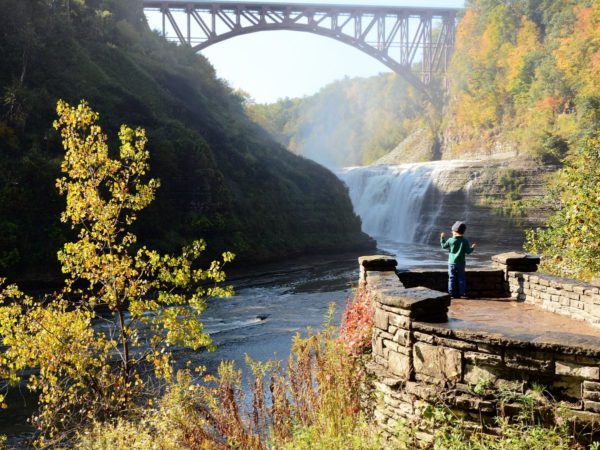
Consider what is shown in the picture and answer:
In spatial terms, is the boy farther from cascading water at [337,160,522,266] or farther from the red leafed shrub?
cascading water at [337,160,522,266]

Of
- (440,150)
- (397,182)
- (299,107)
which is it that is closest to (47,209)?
(397,182)

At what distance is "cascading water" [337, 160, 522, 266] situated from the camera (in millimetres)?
32938

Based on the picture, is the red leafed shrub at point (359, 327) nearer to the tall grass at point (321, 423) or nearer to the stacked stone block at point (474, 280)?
the tall grass at point (321, 423)

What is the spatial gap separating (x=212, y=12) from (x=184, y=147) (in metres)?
22.7

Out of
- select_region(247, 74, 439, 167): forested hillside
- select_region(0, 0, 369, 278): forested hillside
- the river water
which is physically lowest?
the river water

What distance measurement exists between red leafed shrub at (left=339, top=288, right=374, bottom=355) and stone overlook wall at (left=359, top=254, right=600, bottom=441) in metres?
0.50

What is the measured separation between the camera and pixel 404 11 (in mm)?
50562

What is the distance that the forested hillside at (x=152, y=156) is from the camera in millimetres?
20938

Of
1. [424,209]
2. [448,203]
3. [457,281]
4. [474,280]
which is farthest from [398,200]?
[457,281]

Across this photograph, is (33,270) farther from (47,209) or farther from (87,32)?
(87,32)

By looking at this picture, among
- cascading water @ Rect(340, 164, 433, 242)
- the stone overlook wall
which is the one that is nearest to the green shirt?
the stone overlook wall

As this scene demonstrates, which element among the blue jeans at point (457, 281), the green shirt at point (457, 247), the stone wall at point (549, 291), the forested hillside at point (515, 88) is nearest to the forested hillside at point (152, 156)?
the forested hillside at point (515, 88)

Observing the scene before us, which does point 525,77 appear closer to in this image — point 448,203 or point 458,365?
point 448,203

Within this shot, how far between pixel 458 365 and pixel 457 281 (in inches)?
170
